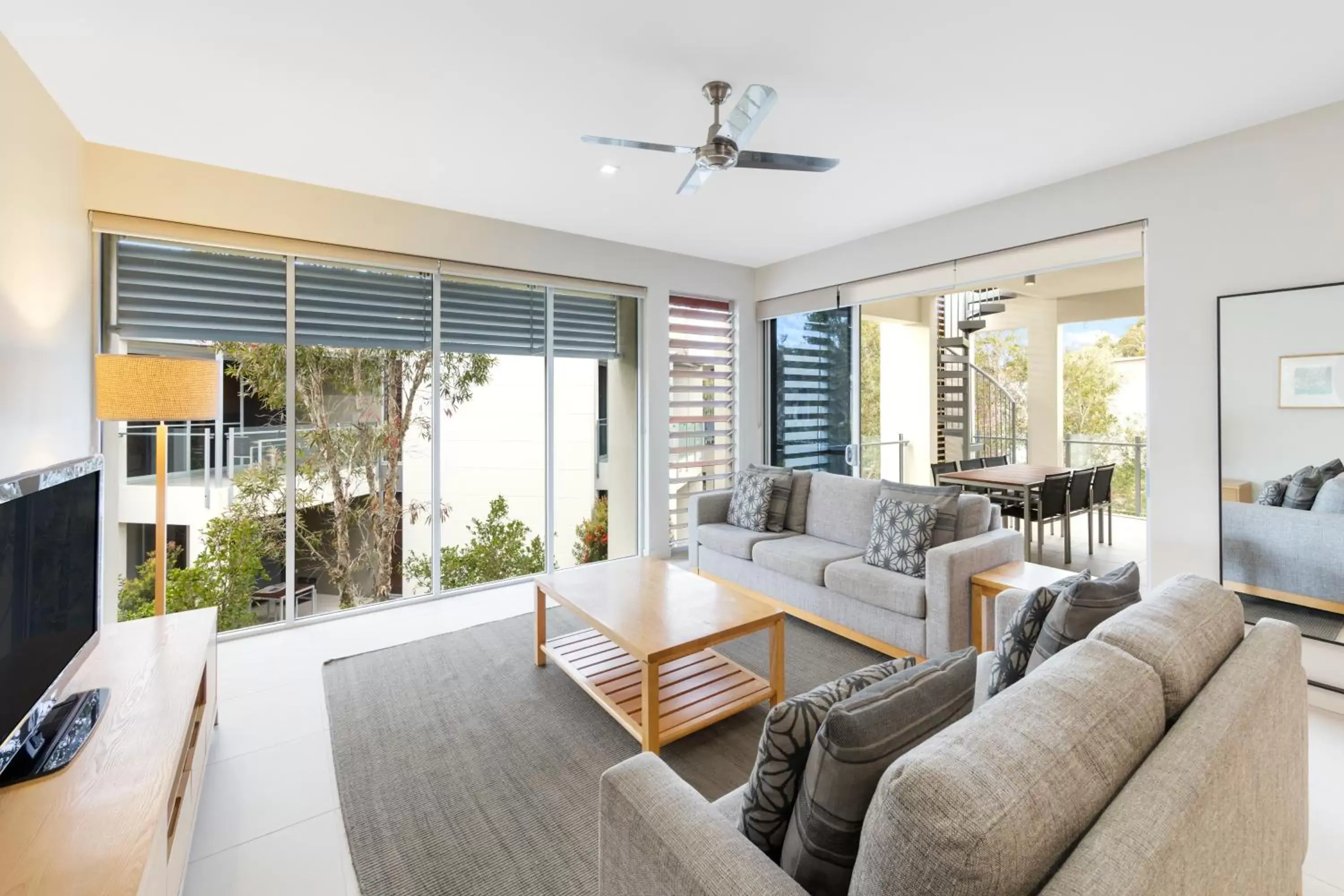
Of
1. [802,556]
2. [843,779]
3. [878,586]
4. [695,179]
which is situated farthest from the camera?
[802,556]

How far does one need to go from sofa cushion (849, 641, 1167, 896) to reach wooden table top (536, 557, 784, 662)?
4.75 ft

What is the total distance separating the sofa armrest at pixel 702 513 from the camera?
4.53 meters

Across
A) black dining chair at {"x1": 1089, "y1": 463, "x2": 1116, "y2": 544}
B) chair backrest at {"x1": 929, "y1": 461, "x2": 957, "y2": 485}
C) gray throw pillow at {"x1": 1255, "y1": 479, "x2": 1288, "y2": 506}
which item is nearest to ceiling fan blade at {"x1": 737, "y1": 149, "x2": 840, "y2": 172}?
gray throw pillow at {"x1": 1255, "y1": 479, "x2": 1288, "y2": 506}

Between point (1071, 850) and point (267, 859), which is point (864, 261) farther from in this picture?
point (267, 859)

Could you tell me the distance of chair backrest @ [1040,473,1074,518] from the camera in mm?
4578

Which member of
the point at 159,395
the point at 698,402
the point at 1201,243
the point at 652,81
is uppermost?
the point at 652,81

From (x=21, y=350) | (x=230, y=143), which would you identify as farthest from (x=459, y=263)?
(x=21, y=350)

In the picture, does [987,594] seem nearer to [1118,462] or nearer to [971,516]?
[971,516]

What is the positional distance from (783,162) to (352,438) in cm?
307

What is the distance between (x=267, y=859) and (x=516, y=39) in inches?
112

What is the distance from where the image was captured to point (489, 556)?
4492 millimetres

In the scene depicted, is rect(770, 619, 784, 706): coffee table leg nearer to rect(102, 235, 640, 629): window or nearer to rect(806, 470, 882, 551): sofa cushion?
rect(806, 470, 882, 551): sofa cushion

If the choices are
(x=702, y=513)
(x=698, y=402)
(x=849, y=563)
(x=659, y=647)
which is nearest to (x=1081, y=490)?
(x=849, y=563)

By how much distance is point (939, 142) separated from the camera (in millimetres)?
3059
